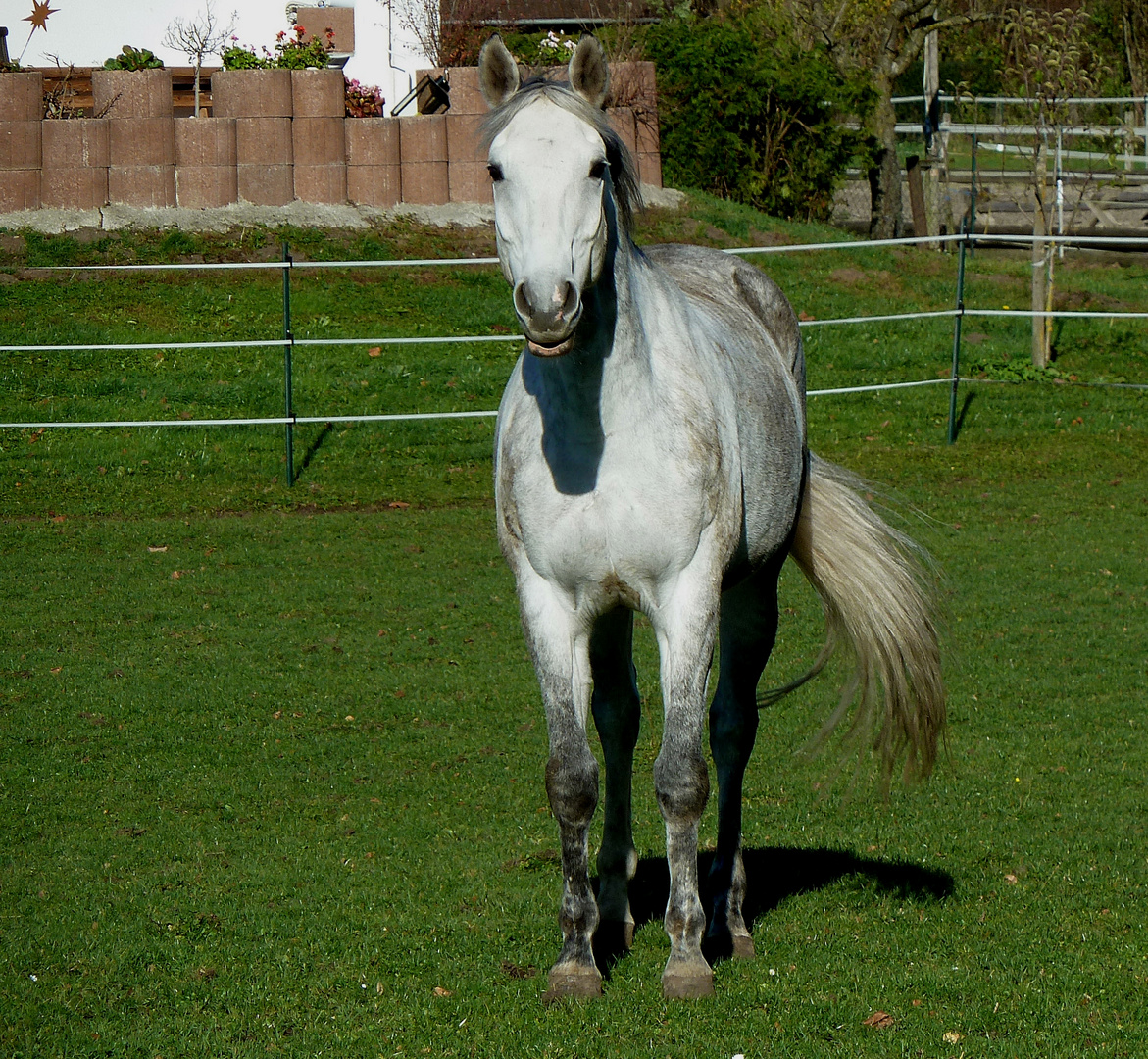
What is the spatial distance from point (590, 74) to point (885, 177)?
1764 cm

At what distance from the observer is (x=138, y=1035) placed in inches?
149

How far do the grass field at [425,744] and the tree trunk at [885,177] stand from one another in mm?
5952

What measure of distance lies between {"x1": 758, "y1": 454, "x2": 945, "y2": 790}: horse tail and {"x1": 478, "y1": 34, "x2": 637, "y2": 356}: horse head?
1.74m

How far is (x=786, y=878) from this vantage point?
5.11m

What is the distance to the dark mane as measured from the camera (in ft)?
11.4

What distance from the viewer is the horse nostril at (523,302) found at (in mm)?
3201

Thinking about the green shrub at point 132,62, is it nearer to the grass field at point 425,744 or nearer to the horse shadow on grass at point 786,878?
the grass field at point 425,744

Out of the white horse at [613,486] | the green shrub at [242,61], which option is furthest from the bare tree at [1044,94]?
the white horse at [613,486]

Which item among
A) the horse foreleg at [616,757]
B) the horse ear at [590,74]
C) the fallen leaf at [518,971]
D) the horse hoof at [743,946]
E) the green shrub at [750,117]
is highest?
the green shrub at [750,117]

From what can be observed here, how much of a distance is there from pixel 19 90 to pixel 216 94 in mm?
2051

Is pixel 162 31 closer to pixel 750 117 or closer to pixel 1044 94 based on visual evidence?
pixel 750 117

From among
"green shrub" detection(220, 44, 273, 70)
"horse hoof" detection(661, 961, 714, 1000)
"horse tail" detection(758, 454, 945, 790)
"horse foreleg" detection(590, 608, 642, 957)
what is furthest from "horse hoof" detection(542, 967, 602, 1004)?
"green shrub" detection(220, 44, 273, 70)

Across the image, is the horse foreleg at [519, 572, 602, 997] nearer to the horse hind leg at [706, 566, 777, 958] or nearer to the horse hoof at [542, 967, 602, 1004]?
the horse hoof at [542, 967, 602, 1004]

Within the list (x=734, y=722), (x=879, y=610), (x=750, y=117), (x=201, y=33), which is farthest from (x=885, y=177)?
(x=734, y=722)
